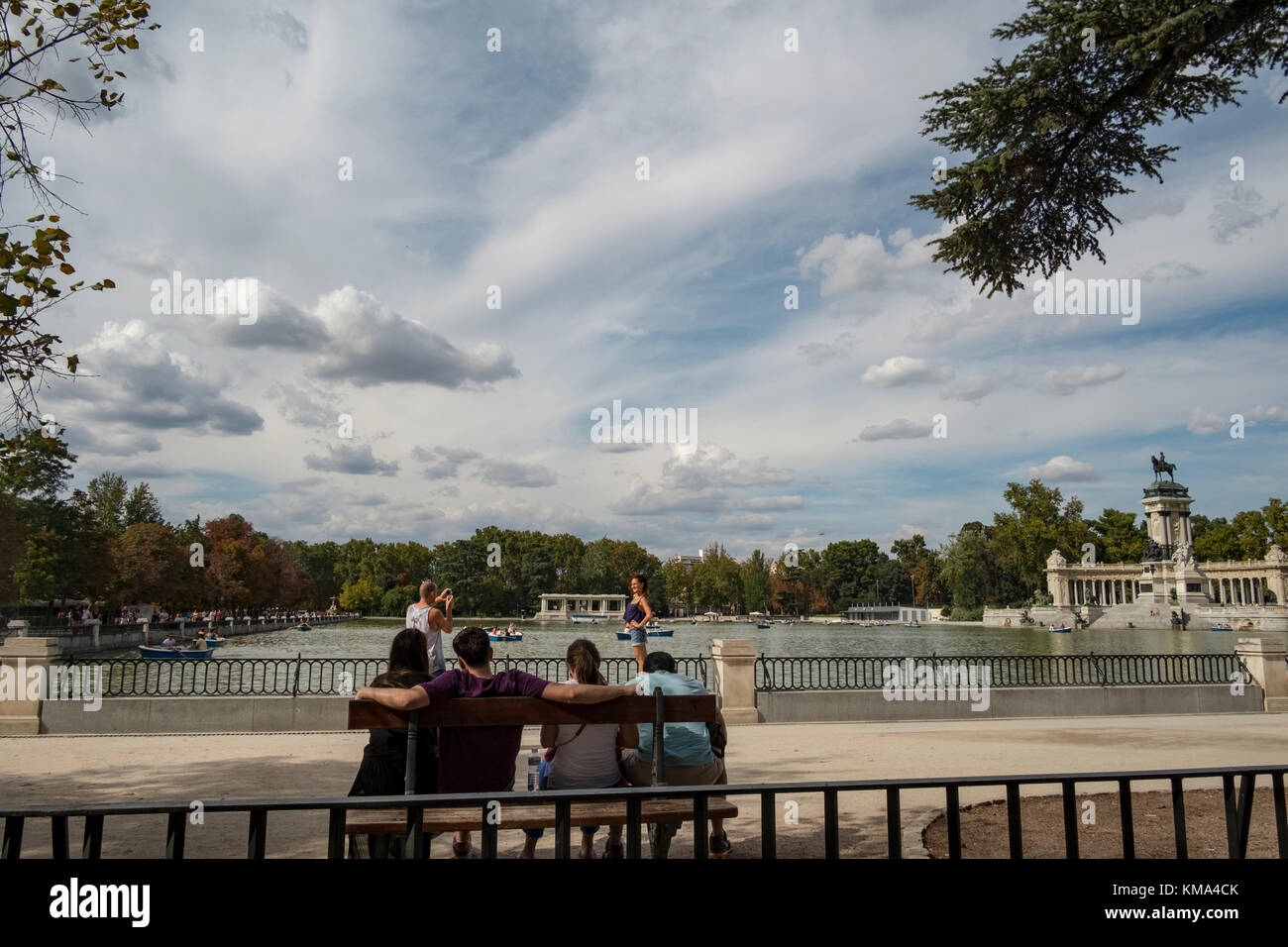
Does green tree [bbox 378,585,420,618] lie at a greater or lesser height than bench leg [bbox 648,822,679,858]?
lesser

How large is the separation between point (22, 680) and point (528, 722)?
10.2 meters

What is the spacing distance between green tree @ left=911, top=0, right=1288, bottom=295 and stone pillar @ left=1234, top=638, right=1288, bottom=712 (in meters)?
8.83

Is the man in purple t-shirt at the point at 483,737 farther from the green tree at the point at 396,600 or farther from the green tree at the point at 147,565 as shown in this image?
the green tree at the point at 396,600

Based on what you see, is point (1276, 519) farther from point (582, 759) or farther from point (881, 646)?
point (582, 759)

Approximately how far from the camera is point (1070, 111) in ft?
32.4

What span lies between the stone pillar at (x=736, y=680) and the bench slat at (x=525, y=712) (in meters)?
8.03

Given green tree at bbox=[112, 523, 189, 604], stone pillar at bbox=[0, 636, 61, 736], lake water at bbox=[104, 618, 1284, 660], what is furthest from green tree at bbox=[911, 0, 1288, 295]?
green tree at bbox=[112, 523, 189, 604]

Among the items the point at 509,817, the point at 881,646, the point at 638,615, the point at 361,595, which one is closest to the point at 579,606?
the point at 361,595

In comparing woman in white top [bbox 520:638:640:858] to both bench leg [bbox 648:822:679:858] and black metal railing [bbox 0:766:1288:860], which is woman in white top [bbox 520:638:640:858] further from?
black metal railing [bbox 0:766:1288:860]

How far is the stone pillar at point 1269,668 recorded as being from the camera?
15.7 metres

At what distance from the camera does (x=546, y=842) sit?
267 inches

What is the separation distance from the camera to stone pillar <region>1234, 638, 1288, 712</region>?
15.7 m

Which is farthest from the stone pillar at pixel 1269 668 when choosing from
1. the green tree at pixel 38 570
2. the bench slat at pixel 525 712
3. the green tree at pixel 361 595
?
the green tree at pixel 361 595
